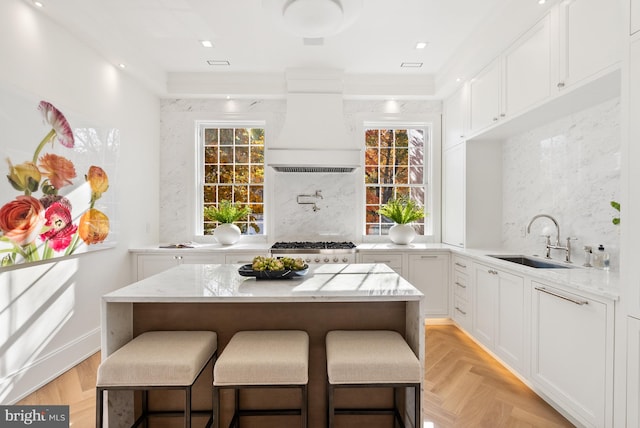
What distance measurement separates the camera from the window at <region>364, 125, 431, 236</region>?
174 inches

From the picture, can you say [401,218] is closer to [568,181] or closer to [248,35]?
[568,181]

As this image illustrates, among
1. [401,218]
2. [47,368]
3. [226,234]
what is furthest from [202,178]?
[401,218]

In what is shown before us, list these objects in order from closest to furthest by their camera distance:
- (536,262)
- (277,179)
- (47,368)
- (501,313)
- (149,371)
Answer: (149,371), (47,368), (501,313), (536,262), (277,179)

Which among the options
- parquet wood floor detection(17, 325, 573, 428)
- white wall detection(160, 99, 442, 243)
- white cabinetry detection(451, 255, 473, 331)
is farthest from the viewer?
white wall detection(160, 99, 442, 243)

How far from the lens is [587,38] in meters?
2.00

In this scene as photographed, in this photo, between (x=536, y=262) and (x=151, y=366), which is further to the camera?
(x=536, y=262)

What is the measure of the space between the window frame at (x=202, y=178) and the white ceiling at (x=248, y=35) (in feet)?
2.14

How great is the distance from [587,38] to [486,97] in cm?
118

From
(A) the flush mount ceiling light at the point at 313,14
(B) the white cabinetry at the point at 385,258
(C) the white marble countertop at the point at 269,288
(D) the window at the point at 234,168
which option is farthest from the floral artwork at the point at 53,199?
(B) the white cabinetry at the point at 385,258

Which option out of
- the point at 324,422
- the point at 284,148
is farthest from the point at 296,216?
the point at 324,422

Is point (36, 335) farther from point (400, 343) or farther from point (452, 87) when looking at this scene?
point (452, 87)

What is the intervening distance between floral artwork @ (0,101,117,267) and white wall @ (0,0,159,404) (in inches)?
4.7

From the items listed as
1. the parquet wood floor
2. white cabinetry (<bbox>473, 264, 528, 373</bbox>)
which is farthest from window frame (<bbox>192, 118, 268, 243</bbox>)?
white cabinetry (<bbox>473, 264, 528, 373</bbox>)

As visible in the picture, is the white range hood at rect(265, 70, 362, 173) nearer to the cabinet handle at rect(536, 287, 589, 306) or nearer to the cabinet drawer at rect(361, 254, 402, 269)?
the cabinet drawer at rect(361, 254, 402, 269)
